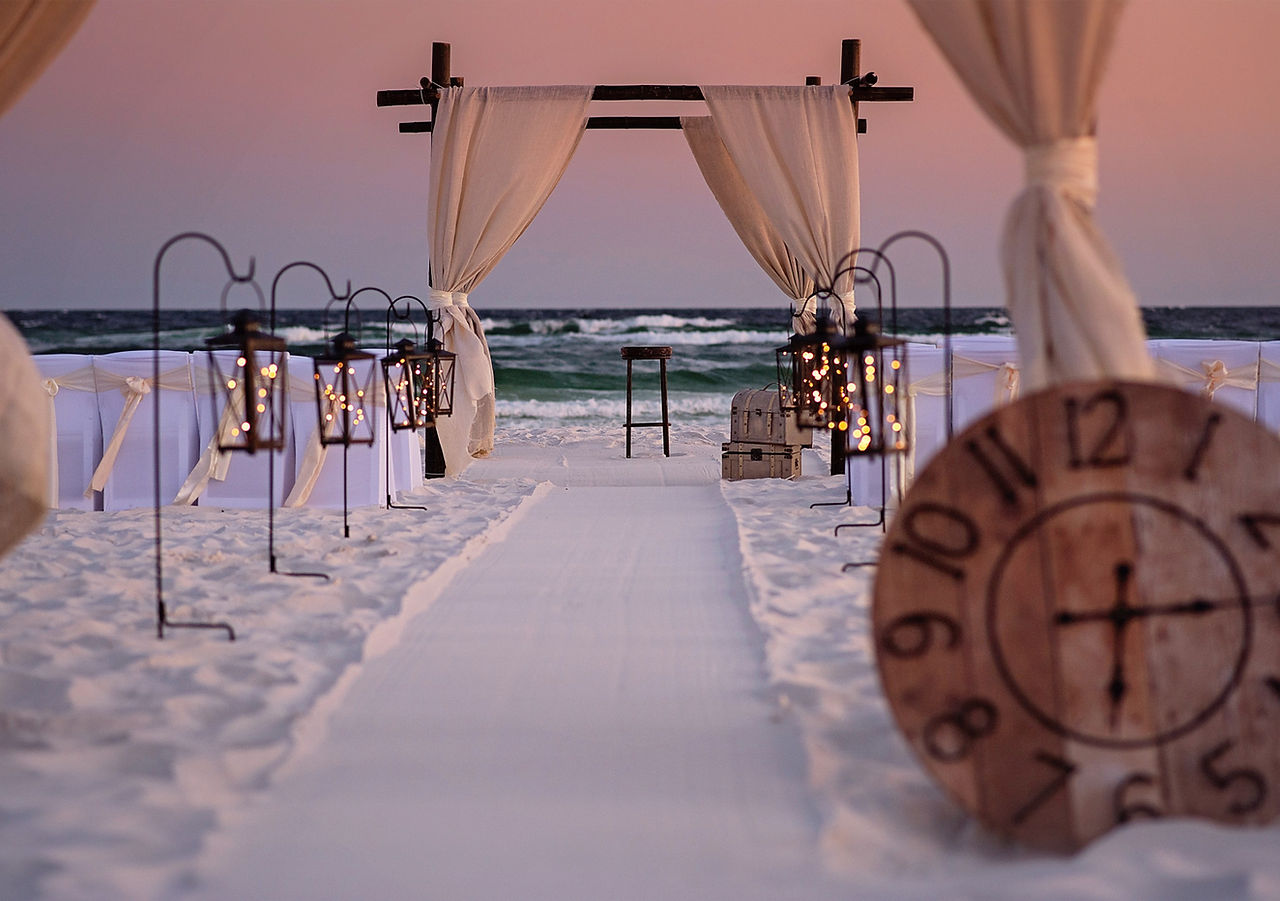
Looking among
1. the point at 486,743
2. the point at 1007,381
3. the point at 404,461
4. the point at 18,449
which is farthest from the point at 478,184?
the point at 486,743

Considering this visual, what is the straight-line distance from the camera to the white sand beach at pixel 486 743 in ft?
4.90

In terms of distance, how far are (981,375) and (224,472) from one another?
3.62 meters

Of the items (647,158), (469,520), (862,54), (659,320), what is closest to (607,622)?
(469,520)

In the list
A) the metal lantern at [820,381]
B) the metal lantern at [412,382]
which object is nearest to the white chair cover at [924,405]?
the metal lantern at [820,381]

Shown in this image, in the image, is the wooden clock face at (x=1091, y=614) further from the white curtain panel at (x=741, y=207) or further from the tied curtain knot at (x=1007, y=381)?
the white curtain panel at (x=741, y=207)

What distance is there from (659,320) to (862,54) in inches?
807

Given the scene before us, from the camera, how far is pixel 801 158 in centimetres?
641

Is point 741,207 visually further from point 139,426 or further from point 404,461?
point 139,426

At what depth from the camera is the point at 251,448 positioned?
2.83 m

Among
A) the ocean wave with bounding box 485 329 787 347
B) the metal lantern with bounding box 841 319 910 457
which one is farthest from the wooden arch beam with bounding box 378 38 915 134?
the ocean wave with bounding box 485 329 787 347

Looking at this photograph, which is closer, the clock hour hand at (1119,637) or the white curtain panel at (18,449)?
the clock hour hand at (1119,637)

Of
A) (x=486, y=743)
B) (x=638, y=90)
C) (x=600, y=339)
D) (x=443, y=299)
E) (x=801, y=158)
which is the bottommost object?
(x=486, y=743)

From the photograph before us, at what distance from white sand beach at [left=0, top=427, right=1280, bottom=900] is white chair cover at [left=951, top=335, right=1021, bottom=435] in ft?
4.07

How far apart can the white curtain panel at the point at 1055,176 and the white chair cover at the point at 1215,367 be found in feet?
11.0
